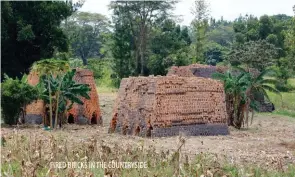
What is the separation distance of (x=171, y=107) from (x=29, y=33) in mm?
10899

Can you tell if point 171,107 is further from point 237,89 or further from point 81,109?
point 81,109

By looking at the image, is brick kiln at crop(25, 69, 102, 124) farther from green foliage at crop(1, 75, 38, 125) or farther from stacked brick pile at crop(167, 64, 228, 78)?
stacked brick pile at crop(167, 64, 228, 78)

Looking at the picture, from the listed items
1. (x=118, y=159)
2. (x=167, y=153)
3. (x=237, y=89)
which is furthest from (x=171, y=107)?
(x=118, y=159)

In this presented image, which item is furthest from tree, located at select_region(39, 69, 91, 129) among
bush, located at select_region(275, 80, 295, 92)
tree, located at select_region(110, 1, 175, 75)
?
tree, located at select_region(110, 1, 175, 75)

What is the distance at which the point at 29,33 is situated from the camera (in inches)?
939

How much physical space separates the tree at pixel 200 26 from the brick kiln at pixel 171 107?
22652 mm

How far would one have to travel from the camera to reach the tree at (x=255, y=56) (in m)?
31.6

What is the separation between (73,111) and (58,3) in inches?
291

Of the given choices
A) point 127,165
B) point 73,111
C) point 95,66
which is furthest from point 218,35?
point 127,165

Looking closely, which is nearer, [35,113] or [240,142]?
[240,142]

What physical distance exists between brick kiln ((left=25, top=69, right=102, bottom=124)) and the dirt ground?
0.70m

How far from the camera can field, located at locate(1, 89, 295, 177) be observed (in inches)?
246

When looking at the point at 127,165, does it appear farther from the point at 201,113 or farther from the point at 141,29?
the point at 141,29

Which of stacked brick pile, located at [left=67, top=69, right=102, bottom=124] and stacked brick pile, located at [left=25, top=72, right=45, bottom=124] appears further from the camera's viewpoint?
stacked brick pile, located at [left=67, top=69, right=102, bottom=124]
